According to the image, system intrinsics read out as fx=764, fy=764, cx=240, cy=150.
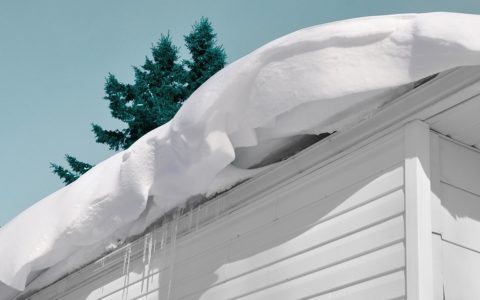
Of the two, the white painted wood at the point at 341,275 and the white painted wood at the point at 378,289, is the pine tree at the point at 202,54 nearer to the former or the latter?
the white painted wood at the point at 341,275

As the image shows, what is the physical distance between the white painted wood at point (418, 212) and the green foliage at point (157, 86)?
1178 cm

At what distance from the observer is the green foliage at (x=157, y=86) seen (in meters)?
14.8

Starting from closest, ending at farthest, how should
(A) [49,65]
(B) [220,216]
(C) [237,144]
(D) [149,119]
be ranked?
(C) [237,144], (B) [220,216], (D) [149,119], (A) [49,65]

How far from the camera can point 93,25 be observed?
21.8 m

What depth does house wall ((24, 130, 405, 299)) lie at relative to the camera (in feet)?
9.75

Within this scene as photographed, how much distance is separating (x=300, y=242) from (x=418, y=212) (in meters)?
0.69

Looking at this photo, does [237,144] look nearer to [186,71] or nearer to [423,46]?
[423,46]

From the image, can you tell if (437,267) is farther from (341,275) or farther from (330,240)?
(330,240)

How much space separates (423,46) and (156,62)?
12.8 metres

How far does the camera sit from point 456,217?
297 centimetres

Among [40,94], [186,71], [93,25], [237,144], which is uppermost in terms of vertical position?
[93,25]

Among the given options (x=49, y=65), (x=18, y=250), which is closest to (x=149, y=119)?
(x=49, y=65)

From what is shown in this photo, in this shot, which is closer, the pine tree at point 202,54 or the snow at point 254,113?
the snow at point 254,113

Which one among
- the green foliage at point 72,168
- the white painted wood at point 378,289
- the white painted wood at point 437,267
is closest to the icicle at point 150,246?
the white painted wood at point 378,289
